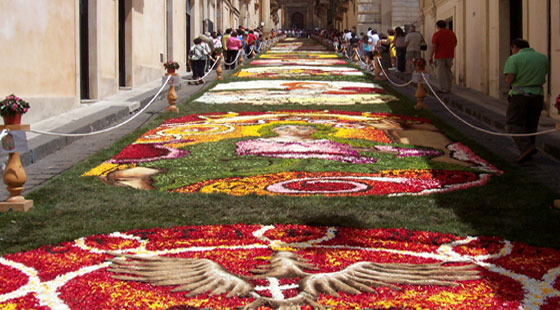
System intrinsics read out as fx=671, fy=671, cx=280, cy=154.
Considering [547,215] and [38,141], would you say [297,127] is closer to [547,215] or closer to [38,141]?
[38,141]

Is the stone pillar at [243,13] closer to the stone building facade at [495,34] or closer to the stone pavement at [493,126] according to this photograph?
the stone building facade at [495,34]

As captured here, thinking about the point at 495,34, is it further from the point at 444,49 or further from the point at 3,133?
the point at 3,133

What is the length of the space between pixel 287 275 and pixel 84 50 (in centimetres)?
1226

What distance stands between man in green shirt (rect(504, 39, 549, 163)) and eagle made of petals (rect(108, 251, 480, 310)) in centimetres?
437

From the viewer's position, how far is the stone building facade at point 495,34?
439 inches

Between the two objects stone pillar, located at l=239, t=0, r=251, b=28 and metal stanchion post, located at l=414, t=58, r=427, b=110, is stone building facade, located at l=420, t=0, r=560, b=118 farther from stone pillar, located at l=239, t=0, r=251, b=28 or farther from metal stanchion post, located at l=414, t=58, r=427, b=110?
stone pillar, located at l=239, t=0, r=251, b=28

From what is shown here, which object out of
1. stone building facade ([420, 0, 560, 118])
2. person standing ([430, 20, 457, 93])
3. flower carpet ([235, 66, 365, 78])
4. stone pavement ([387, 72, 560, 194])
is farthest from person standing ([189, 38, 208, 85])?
stone building facade ([420, 0, 560, 118])

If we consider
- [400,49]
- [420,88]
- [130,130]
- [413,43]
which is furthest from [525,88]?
[400,49]

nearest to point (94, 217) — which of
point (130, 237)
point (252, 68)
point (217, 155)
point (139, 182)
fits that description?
point (130, 237)

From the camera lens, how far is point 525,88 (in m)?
7.75

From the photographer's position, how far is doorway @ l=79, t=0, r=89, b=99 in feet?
47.8

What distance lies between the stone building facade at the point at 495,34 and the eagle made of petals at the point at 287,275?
26.5ft

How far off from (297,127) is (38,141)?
3.73 m

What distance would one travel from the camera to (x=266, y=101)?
1417 centimetres
